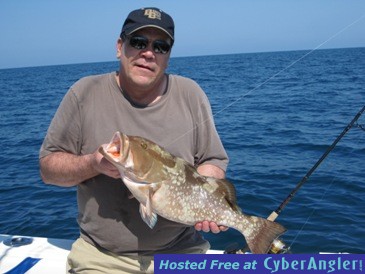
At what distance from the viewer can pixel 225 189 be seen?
3.35m

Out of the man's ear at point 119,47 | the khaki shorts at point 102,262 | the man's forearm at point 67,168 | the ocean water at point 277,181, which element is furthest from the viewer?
the ocean water at point 277,181

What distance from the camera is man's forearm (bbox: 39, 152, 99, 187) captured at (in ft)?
9.77

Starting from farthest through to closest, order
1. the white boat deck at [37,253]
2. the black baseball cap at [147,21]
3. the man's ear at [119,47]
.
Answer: the white boat deck at [37,253] → the man's ear at [119,47] → the black baseball cap at [147,21]

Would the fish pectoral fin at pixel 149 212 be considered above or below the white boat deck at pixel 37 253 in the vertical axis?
above

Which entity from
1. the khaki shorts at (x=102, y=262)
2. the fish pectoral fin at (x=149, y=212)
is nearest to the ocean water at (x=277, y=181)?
the khaki shorts at (x=102, y=262)

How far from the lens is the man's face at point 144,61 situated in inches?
126

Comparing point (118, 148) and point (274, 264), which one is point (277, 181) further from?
point (118, 148)

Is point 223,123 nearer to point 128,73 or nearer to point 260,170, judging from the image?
point 260,170

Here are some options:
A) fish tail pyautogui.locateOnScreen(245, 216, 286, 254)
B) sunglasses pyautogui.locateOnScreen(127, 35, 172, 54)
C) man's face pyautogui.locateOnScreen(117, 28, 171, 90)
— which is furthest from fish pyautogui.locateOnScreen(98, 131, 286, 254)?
sunglasses pyautogui.locateOnScreen(127, 35, 172, 54)

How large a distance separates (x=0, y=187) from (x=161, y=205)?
310 inches

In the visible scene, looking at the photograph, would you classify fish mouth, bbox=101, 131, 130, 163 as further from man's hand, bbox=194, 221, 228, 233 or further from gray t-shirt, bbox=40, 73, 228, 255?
man's hand, bbox=194, 221, 228, 233

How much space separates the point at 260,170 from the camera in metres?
9.74

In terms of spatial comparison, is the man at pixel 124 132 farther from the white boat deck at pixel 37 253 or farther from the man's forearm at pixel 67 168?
the white boat deck at pixel 37 253

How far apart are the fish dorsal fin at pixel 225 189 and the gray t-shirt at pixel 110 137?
13.1 inches
